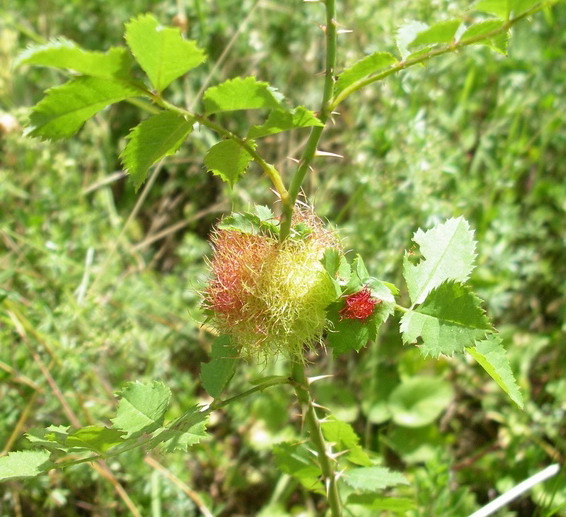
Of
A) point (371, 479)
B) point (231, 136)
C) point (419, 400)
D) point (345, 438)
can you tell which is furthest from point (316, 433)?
point (419, 400)

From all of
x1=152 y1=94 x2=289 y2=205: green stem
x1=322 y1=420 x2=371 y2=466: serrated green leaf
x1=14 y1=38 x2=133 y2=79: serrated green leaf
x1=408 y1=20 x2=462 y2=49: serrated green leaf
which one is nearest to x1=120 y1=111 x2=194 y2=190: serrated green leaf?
x1=152 y1=94 x2=289 y2=205: green stem

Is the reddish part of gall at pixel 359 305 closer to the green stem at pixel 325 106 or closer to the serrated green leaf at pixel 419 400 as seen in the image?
the green stem at pixel 325 106

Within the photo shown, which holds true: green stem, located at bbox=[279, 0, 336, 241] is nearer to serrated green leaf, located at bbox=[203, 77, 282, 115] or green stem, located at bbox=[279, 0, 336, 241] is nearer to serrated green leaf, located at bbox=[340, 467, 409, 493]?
serrated green leaf, located at bbox=[203, 77, 282, 115]

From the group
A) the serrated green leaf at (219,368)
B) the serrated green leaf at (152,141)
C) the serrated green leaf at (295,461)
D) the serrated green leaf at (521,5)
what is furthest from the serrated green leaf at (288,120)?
the serrated green leaf at (295,461)

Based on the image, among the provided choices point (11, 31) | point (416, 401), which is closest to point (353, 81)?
point (416, 401)

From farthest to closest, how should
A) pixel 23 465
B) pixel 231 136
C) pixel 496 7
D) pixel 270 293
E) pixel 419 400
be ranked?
1. pixel 419 400
2. pixel 270 293
3. pixel 23 465
4. pixel 231 136
5. pixel 496 7

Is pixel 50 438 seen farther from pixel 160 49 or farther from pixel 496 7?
pixel 496 7

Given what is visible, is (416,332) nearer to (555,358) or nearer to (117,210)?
(555,358)
